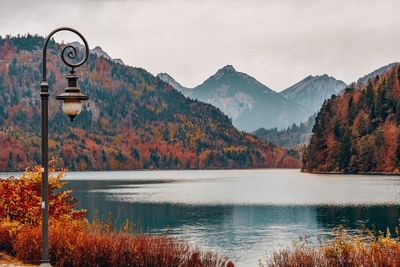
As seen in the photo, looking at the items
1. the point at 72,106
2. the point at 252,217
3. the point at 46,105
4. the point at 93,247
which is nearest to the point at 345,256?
the point at 93,247

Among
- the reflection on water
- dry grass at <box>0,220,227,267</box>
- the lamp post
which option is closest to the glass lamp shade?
the lamp post

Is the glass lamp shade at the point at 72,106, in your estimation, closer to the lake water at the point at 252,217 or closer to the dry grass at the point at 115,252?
the dry grass at the point at 115,252

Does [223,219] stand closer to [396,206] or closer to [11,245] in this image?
[396,206]

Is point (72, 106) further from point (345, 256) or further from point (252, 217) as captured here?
point (252, 217)

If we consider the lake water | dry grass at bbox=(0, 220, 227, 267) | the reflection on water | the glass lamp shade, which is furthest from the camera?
the reflection on water

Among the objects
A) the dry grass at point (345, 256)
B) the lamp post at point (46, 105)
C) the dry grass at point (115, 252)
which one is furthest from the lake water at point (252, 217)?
the lamp post at point (46, 105)

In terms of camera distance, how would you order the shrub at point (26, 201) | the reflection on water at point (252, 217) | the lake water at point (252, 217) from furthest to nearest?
the reflection on water at point (252, 217), the lake water at point (252, 217), the shrub at point (26, 201)

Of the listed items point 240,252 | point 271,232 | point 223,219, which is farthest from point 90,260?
point 223,219

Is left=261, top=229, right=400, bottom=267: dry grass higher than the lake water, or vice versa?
left=261, top=229, right=400, bottom=267: dry grass

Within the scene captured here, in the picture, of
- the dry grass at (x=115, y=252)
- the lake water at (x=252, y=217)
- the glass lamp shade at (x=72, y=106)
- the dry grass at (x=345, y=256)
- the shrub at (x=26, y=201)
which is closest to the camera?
the glass lamp shade at (x=72, y=106)

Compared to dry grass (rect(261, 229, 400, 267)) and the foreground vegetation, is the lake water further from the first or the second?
dry grass (rect(261, 229, 400, 267))

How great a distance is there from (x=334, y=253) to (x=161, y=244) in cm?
739

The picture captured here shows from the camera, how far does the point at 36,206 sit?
34406 millimetres

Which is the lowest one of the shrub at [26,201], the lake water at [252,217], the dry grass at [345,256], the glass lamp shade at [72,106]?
the lake water at [252,217]
